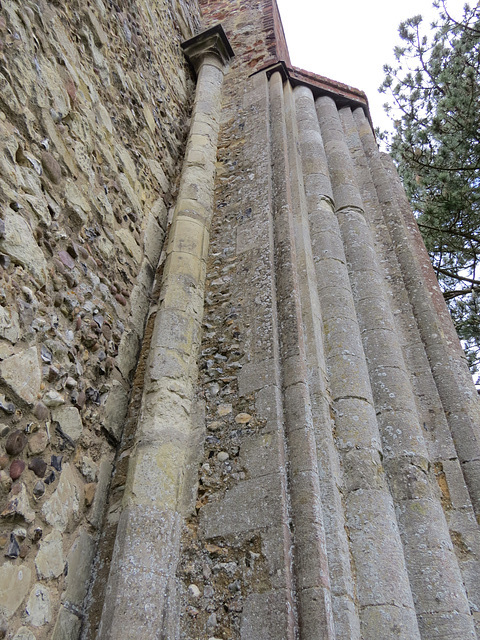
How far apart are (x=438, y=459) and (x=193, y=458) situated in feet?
4.19

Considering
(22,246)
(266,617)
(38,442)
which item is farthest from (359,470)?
(22,246)

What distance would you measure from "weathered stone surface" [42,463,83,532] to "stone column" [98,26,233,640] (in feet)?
0.61

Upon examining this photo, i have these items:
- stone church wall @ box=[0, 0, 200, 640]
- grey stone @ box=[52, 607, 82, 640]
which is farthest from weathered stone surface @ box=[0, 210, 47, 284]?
grey stone @ box=[52, 607, 82, 640]

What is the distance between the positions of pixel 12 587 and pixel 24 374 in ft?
2.23

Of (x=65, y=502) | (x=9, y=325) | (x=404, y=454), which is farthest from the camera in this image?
(x=404, y=454)

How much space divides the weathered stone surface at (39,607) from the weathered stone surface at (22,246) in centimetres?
113

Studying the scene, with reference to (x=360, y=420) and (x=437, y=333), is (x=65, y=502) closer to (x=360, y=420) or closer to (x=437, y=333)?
(x=360, y=420)

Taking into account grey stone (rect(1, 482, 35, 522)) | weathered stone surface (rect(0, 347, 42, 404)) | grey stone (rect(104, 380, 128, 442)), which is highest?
grey stone (rect(104, 380, 128, 442))

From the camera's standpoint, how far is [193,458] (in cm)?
226

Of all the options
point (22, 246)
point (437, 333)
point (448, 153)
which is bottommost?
point (22, 246)

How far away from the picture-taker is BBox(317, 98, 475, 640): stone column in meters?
1.91

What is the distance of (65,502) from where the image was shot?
1.85m

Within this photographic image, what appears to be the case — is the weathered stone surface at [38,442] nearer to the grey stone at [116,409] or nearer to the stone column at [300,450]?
the grey stone at [116,409]

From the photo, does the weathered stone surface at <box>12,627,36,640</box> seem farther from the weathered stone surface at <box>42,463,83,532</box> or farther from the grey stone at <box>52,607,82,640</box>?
the weathered stone surface at <box>42,463,83,532</box>
